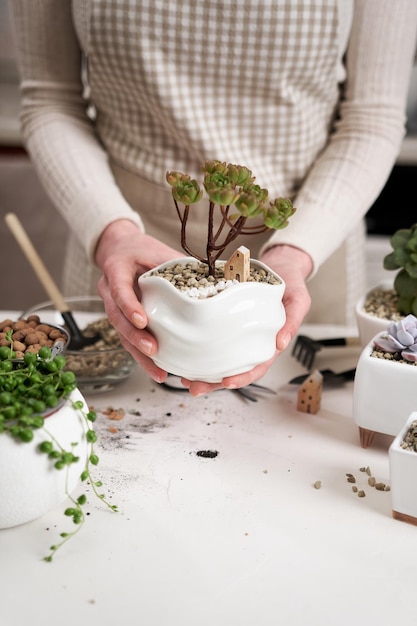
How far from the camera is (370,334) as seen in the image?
89 cm

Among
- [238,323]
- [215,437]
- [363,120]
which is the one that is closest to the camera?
[238,323]

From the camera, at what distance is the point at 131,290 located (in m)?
0.75

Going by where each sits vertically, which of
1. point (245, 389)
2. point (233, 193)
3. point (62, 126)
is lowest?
point (245, 389)

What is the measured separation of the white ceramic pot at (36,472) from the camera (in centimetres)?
58

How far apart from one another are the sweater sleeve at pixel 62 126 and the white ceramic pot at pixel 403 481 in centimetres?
51

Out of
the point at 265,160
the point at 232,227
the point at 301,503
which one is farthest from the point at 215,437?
the point at 265,160

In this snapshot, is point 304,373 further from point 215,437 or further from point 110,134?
point 110,134

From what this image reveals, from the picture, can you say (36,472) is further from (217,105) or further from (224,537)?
(217,105)

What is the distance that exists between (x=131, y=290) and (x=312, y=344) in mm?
347

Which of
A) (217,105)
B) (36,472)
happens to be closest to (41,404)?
(36,472)

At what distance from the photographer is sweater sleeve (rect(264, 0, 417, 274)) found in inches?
39.4

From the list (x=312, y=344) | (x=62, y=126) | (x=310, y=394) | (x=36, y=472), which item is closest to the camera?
(x=36, y=472)

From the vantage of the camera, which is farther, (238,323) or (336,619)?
(238,323)

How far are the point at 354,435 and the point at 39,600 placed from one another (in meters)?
0.42
